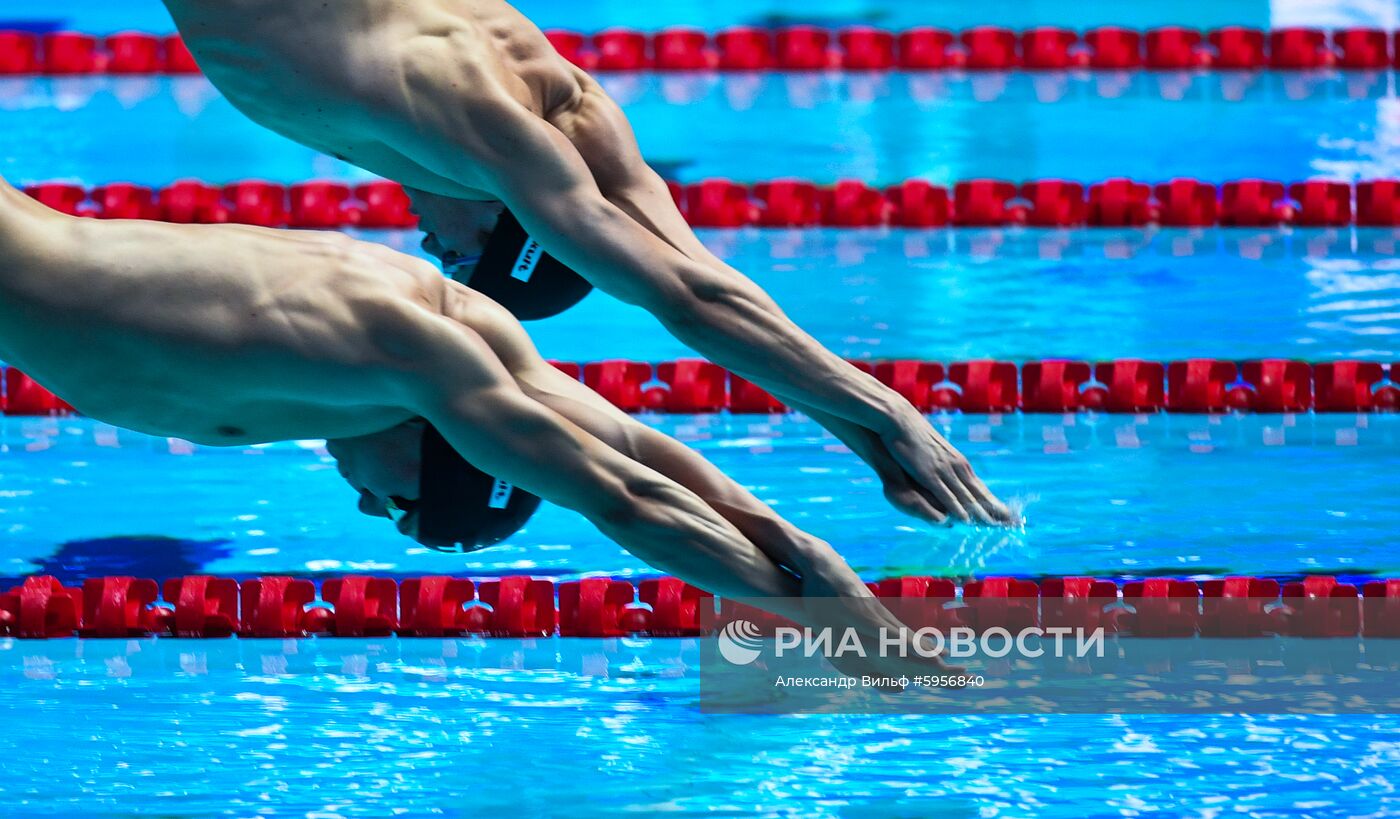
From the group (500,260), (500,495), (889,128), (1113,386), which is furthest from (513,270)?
(889,128)

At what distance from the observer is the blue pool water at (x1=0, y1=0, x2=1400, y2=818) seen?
3646mm

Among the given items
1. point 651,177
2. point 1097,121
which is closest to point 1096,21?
point 1097,121

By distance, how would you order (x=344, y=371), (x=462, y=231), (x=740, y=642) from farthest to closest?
(x=462, y=231), (x=740, y=642), (x=344, y=371)

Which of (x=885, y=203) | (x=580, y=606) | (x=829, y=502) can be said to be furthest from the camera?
(x=885, y=203)

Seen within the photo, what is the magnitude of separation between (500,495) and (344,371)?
0.49 metres

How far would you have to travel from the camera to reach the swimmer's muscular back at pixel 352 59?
4262 millimetres

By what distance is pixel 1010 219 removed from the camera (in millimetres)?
7469

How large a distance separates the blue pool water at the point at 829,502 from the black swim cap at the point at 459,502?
14.3 inches

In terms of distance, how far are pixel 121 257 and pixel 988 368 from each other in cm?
308

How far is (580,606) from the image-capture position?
452 cm

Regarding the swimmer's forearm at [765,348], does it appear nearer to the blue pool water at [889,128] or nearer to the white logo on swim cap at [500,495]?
the white logo on swim cap at [500,495]

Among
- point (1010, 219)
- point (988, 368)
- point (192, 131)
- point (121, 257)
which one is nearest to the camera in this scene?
point (121, 257)

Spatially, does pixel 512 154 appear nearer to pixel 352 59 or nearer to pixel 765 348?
pixel 352 59

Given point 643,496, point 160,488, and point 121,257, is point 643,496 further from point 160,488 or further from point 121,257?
point 160,488
